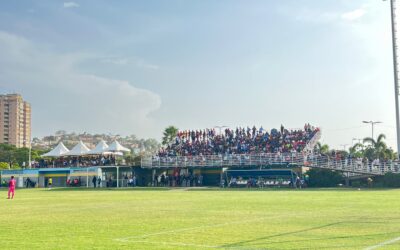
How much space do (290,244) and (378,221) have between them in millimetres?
5834

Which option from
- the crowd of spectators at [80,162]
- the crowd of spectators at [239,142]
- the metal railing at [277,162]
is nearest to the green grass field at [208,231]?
the metal railing at [277,162]

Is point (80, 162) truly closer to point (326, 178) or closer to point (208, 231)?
point (326, 178)

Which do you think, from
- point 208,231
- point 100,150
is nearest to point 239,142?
point 100,150

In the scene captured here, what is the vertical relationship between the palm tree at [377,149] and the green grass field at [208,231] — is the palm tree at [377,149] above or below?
above

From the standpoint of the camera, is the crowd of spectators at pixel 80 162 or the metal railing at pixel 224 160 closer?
the metal railing at pixel 224 160

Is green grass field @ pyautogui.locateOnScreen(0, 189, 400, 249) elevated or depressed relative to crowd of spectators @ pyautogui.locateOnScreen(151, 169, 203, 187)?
depressed

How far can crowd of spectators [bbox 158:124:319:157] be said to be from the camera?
Answer: 61.7 metres

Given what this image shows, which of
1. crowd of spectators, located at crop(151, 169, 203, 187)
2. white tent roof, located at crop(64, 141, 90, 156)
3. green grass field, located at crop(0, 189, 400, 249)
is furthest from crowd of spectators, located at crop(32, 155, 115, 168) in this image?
green grass field, located at crop(0, 189, 400, 249)

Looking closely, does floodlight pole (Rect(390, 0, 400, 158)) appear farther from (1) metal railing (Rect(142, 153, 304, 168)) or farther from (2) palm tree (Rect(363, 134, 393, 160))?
(2) palm tree (Rect(363, 134, 393, 160))

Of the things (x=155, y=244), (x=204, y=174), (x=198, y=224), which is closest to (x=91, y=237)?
(x=155, y=244)

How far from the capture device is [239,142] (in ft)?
214

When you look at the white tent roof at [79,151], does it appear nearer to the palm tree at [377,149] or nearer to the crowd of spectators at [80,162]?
the crowd of spectators at [80,162]

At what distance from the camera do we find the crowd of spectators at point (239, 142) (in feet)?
203

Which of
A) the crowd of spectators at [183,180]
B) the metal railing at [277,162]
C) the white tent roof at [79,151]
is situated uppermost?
the white tent roof at [79,151]
